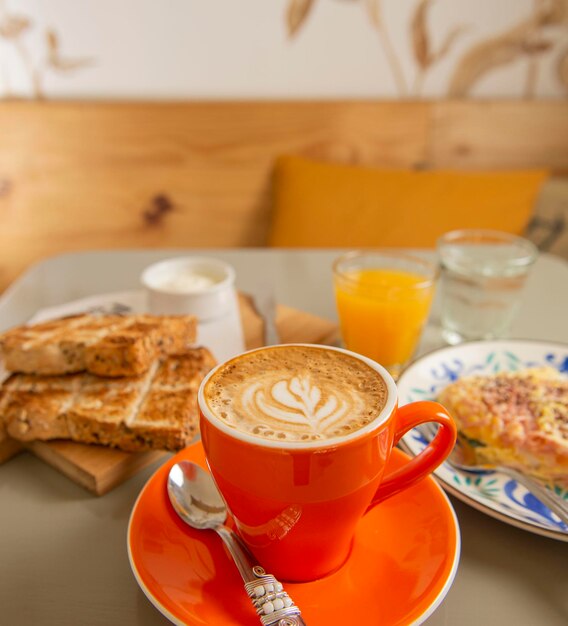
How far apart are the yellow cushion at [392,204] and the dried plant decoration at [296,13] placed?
51 centimetres

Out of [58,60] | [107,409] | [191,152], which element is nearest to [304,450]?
[107,409]

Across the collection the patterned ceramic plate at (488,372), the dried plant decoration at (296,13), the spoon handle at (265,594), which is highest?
the dried plant decoration at (296,13)

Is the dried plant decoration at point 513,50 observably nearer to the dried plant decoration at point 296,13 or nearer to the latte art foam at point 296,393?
the dried plant decoration at point 296,13

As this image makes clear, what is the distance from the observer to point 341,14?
2.27 meters

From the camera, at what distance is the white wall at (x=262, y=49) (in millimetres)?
2236

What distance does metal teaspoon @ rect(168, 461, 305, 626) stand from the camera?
0.52m

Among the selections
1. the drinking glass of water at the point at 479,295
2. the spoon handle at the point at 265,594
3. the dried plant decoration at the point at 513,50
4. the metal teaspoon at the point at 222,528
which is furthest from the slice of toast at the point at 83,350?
the dried plant decoration at the point at 513,50

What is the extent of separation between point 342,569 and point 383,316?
50cm

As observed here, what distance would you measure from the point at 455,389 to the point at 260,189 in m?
1.66

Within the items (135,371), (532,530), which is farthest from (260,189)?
(532,530)

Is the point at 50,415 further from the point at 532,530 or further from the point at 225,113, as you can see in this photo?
the point at 225,113

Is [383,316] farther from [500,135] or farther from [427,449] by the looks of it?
[500,135]

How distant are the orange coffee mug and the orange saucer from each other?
31mm

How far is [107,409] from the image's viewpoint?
817mm
